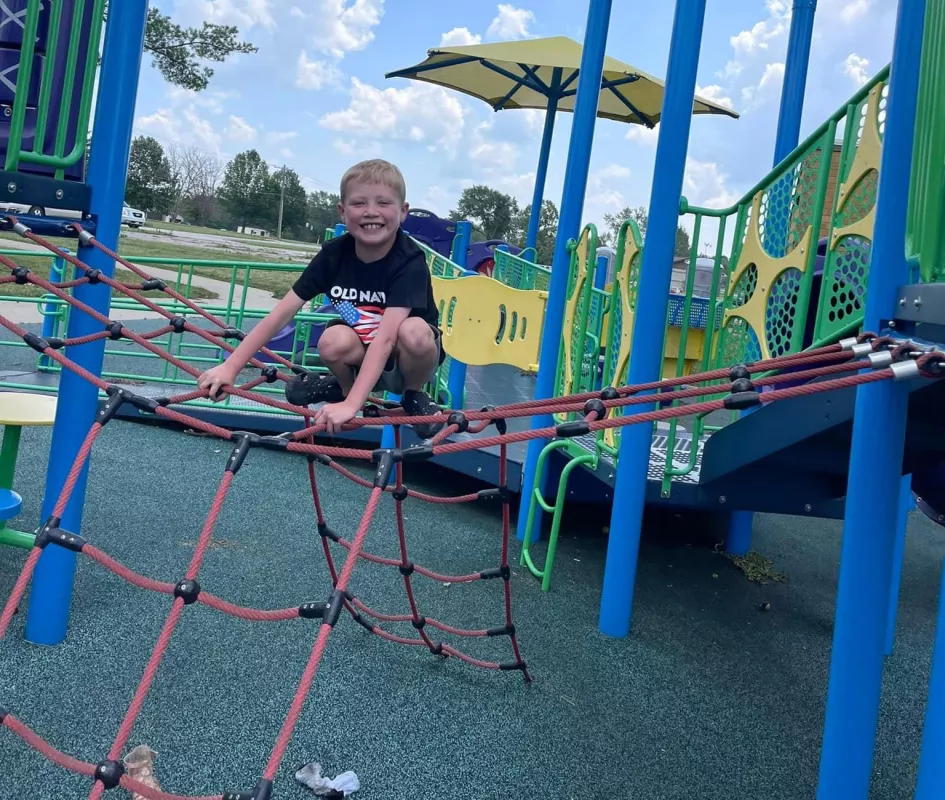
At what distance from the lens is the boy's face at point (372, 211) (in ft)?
7.82

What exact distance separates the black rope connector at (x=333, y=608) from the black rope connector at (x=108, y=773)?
17.8 inches

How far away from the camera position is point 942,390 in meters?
2.20

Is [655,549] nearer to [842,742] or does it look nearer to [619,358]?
[619,358]

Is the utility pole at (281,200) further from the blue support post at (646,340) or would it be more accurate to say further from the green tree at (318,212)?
the blue support post at (646,340)

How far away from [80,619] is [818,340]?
8.87 ft

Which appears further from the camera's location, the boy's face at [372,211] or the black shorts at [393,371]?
the black shorts at [393,371]

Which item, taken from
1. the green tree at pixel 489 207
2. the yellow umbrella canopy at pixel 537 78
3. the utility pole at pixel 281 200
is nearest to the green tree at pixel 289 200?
the utility pole at pixel 281 200

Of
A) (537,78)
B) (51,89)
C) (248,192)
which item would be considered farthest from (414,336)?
(248,192)

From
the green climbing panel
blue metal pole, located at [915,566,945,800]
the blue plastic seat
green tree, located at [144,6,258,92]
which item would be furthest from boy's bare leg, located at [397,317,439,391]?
green tree, located at [144,6,258,92]

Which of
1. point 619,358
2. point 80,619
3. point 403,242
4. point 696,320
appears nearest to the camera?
point 403,242

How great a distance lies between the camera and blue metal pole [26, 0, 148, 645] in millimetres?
2762

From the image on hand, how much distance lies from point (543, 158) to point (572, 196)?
7.58 metres

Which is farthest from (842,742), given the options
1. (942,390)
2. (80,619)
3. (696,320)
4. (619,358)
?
(696,320)

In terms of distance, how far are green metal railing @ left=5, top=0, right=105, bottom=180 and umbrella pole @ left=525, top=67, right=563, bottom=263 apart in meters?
8.53
